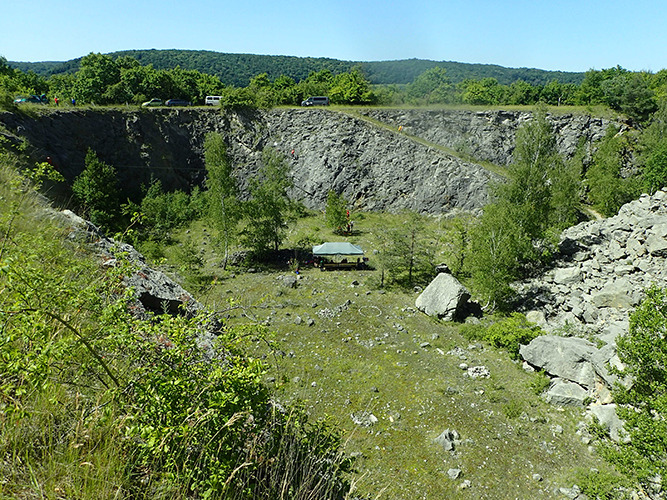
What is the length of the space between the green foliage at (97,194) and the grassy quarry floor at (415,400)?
17.6 m

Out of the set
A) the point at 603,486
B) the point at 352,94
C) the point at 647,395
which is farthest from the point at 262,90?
the point at 603,486

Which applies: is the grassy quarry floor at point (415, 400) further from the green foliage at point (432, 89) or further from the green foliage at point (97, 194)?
the green foliage at point (432, 89)

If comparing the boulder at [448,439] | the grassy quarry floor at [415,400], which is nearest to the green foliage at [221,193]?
the grassy quarry floor at [415,400]

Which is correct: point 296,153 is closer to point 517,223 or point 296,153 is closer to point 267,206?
point 267,206

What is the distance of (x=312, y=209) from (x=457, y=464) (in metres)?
35.4

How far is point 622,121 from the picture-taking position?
42.1 metres

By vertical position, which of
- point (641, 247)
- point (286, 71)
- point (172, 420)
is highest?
point (286, 71)

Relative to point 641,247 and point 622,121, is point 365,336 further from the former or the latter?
point 622,121

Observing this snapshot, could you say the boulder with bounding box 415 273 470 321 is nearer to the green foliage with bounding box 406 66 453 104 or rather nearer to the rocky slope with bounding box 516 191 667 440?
the rocky slope with bounding box 516 191 667 440

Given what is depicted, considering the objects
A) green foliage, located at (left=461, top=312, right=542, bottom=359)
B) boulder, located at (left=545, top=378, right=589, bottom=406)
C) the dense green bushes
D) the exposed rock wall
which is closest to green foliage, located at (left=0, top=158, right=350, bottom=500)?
boulder, located at (left=545, top=378, right=589, bottom=406)

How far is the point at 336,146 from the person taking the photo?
44.6 meters

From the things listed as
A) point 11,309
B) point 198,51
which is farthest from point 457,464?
point 198,51

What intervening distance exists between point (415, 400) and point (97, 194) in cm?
3114

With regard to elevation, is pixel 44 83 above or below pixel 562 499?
above
